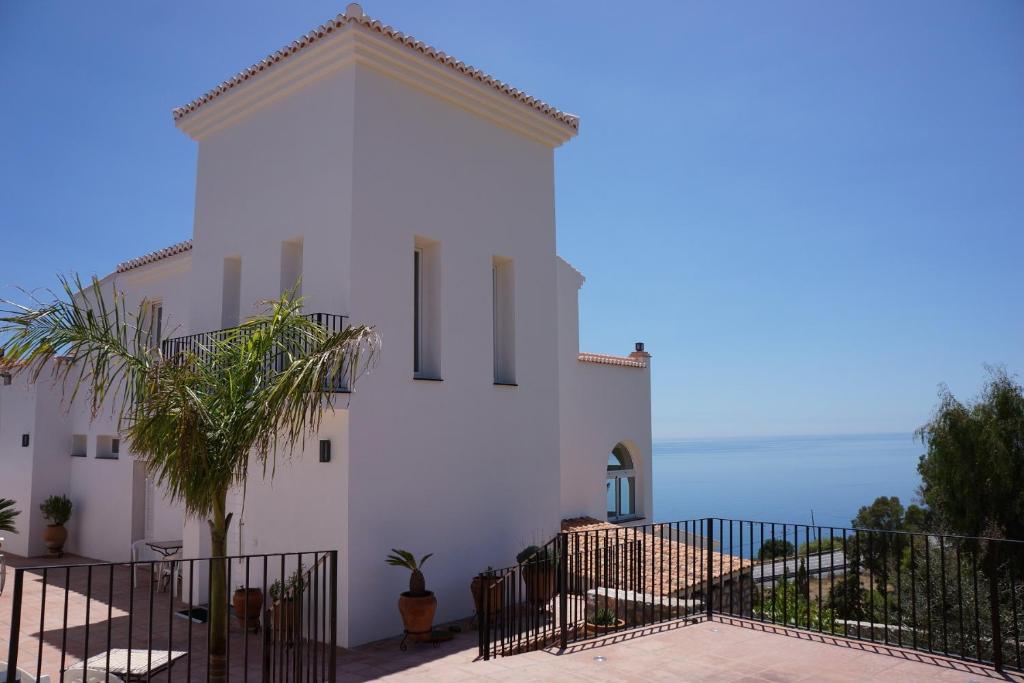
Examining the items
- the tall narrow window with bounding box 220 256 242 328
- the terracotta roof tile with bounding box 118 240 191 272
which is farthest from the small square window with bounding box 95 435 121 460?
the tall narrow window with bounding box 220 256 242 328

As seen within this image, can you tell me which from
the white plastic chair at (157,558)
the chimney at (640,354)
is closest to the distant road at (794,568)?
the chimney at (640,354)

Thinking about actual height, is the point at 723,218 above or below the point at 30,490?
above

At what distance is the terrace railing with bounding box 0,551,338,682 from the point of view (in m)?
5.96

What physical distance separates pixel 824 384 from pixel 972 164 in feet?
175

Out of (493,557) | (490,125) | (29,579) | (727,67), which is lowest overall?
(29,579)

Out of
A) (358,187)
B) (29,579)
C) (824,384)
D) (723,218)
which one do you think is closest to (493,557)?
(358,187)

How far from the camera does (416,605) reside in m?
8.77

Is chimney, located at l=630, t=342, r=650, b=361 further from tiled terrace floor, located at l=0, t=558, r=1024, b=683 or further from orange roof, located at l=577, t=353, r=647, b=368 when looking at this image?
tiled terrace floor, located at l=0, t=558, r=1024, b=683

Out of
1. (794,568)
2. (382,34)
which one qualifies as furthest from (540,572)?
(382,34)

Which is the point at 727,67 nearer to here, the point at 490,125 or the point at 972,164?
the point at 490,125

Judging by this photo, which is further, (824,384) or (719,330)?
(824,384)

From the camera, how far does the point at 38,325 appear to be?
5.98m

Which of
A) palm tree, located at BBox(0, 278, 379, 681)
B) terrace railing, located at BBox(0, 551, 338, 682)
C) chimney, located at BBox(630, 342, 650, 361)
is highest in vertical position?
chimney, located at BBox(630, 342, 650, 361)

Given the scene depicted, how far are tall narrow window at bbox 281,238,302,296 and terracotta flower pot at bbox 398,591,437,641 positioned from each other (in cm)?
450
